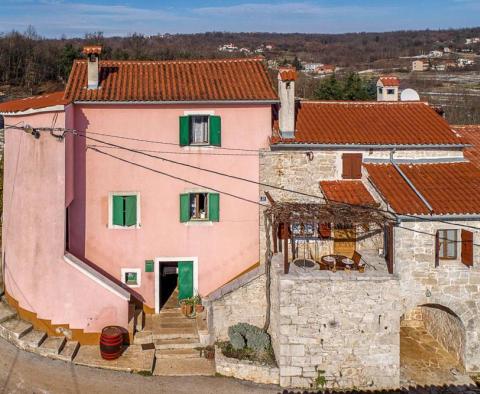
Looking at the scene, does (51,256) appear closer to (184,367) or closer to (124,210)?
(124,210)

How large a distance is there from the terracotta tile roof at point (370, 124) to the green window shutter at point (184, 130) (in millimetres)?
3216

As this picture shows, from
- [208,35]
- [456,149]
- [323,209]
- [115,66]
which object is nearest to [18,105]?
[115,66]

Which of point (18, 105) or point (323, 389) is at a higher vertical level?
point (18, 105)

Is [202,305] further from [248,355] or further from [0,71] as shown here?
[0,71]

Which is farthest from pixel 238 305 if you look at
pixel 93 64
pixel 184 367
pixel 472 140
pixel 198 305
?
pixel 472 140

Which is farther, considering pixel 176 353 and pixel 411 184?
pixel 411 184

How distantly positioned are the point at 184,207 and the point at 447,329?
10.2 meters

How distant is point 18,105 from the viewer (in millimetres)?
19281

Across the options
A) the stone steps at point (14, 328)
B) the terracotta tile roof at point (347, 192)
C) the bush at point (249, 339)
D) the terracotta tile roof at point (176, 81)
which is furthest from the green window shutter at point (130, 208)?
the terracotta tile roof at point (347, 192)

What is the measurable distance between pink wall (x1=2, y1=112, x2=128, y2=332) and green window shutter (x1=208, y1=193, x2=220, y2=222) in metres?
4.50

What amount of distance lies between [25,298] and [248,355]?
8.28 m

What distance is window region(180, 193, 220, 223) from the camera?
19.1 meters

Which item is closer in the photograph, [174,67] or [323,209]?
[323,209]

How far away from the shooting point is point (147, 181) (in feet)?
62.6
